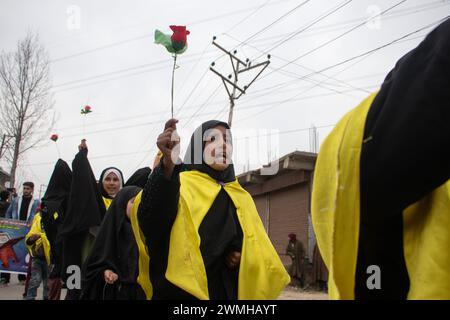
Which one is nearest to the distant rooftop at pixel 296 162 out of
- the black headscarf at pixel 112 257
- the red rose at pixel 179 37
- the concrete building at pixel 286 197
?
the concrete building at pixel 286 197

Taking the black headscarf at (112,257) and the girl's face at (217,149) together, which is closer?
the girl's face at (217,149)

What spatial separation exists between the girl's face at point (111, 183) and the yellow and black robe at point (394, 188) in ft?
13.7

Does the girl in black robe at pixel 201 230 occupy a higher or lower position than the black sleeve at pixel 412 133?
lower

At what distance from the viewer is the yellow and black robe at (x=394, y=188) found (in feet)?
2.53

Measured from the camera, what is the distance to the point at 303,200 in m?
13.2

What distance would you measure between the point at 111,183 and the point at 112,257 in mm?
1675

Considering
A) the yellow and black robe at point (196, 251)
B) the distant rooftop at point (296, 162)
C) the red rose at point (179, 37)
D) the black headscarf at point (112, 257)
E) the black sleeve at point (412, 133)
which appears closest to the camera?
the black sleeve at point (412, 133)

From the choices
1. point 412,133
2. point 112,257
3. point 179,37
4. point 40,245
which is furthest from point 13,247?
point 412,133

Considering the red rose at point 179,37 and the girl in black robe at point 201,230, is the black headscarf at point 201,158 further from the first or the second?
the red rose at point 179,37

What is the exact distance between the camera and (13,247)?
333 inches

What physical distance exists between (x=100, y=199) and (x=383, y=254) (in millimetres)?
4040

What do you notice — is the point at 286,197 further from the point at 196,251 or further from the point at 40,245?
the point at 196,251

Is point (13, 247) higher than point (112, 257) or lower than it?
lower
